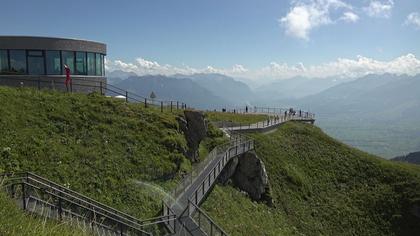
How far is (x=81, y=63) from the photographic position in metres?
35.7

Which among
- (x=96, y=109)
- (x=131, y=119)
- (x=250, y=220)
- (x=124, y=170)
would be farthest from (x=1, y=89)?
(x=250, y=220)

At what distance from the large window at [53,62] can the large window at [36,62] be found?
461 millimetres

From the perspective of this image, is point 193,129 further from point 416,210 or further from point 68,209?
point 416,210

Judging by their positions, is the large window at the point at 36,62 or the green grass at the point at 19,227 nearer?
the green grass at the point at 19,227

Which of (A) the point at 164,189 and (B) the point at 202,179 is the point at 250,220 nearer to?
(B) the point at 202,179

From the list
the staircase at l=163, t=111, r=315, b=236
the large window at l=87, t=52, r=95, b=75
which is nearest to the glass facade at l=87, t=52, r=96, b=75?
the large window at l=87, t=52, r=95, b=75

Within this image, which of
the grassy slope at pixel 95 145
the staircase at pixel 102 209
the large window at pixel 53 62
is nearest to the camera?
the staircase at pixel 102 209

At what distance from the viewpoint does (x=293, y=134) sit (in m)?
54.1

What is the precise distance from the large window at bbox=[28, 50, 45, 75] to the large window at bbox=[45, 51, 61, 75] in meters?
0.46

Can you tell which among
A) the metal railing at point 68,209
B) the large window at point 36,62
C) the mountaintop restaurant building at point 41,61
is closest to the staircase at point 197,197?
the metal railing at point 68,209

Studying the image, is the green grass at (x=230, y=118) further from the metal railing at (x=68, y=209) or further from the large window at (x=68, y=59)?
the metal railing at (x=68, y=209)

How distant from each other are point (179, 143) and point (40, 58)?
49.6 ft

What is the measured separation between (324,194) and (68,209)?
3091 cm

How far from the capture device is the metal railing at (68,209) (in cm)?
1335
